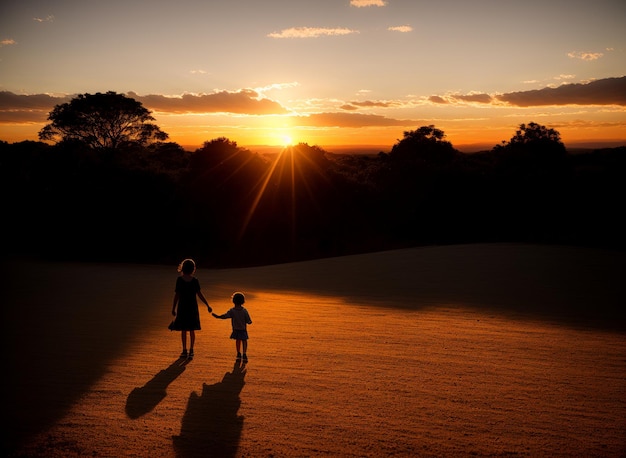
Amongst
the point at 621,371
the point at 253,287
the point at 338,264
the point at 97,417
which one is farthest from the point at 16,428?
the point at 338,264

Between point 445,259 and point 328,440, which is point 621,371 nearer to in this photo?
point 328,440

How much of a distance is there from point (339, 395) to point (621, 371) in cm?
439

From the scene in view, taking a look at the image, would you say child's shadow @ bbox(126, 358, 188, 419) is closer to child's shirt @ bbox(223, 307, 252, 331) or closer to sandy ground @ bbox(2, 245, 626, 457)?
sandy ground @ bbox(2, 245, 626, 457)

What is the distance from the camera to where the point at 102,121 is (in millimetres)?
44750

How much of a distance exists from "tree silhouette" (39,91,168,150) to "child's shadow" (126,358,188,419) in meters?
41.5

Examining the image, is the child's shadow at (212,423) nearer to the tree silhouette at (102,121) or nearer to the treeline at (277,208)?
the treeline at (277,208)

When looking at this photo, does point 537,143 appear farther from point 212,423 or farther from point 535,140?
point 212,423

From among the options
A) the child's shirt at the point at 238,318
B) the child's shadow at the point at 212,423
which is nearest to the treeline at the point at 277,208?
the child's shirt at the point at 238,318

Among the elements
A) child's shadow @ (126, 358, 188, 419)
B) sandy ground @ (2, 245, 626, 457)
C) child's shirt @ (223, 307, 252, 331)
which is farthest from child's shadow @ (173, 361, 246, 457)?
child's shirt @ (223, 307, 252, 331)

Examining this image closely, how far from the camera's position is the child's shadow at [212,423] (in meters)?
5.09

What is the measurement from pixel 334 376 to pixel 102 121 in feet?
146

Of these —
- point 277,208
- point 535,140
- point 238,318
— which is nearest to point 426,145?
point 535,140

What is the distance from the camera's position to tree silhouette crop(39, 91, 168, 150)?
43250mm

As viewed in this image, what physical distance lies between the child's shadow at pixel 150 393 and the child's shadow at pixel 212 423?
484 millimetres
